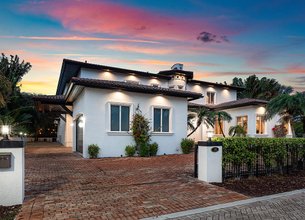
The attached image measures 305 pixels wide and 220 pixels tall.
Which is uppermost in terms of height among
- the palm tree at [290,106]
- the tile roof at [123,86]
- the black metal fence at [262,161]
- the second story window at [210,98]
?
the second story window at [210,98]

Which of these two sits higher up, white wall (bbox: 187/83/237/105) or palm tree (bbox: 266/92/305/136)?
white wall (bbox: 187/83/237/105)

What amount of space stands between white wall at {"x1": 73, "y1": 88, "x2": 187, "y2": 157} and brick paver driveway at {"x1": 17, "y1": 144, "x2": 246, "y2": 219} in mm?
4805

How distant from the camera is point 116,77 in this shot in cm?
2155

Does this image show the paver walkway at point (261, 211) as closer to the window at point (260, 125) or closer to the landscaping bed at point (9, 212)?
the landscaping bed at point (9, 212)

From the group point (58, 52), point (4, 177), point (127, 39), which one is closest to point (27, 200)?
point (4, 177)

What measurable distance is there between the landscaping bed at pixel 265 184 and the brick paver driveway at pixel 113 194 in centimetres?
58

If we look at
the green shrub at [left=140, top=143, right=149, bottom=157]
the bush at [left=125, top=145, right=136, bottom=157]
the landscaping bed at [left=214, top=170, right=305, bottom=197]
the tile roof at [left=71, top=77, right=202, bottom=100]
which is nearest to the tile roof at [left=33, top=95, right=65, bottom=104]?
the tile roof at [left=71, top=77, right=202, bottom=100]

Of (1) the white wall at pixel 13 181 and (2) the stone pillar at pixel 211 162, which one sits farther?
(2) the stone pillar at pixel 211 162

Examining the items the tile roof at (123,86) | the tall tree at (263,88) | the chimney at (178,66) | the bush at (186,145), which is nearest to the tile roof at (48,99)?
the tile roof at (123,86)

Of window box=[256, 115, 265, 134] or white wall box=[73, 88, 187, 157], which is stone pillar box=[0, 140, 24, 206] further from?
window box=[256, 115, 265, 134]

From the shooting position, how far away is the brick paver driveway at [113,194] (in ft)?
16.1

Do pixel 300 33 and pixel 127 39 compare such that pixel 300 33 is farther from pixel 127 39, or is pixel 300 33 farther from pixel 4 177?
pixel 4 177

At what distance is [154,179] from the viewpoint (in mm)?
8117

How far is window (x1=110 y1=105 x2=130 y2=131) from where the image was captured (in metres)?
14.5
